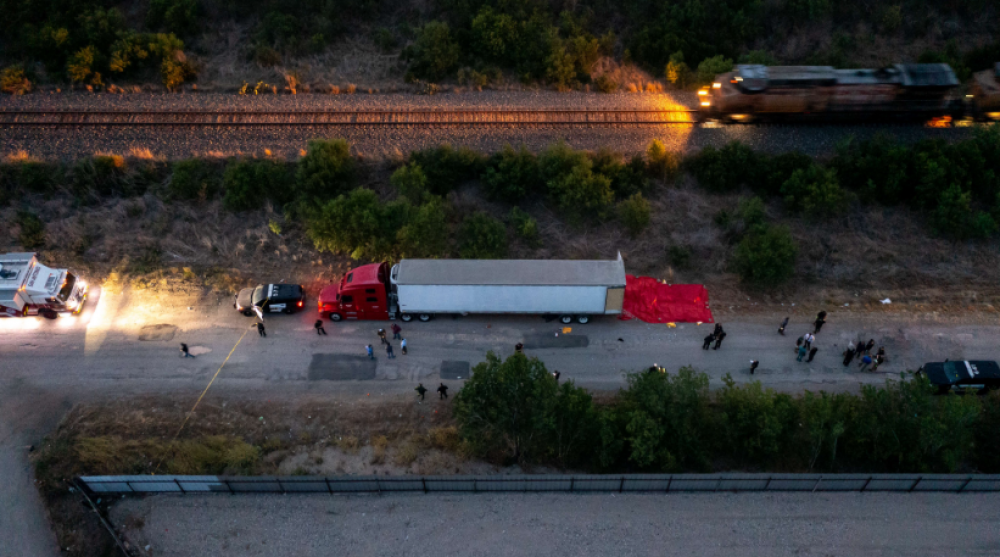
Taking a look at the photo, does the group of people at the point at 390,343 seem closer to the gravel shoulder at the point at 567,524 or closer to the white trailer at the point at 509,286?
the white trailer at the point at 509,286

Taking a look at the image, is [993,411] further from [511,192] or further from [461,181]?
[461,181]

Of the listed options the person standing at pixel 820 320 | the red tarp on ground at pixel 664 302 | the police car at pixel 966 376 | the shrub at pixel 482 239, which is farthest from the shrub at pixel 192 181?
the police car at pixel 966 376

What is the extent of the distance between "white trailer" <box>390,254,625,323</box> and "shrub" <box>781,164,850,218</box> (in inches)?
410

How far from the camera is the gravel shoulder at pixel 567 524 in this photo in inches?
787

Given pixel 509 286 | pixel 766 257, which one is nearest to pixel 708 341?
pixel 766 257

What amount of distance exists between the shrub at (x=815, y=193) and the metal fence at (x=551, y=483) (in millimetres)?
13872

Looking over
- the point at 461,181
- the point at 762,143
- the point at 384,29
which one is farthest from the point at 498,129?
the point at 762,143

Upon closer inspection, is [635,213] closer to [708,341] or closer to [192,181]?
[708,341]

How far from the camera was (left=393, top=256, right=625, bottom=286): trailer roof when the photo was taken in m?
26.2

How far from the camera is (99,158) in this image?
3228 centimetres

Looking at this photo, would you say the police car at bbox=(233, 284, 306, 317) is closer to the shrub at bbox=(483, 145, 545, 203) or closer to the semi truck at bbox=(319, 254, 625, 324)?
the semi truck at bbox=(319, 254, 625, 324)

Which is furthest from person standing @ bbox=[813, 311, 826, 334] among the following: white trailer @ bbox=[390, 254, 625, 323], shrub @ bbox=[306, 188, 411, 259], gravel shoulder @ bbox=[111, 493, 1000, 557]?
shrub @ bbox=[306, 188, 411, 259]

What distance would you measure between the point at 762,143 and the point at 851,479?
18237 millimetres

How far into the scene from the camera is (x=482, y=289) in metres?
26.3
